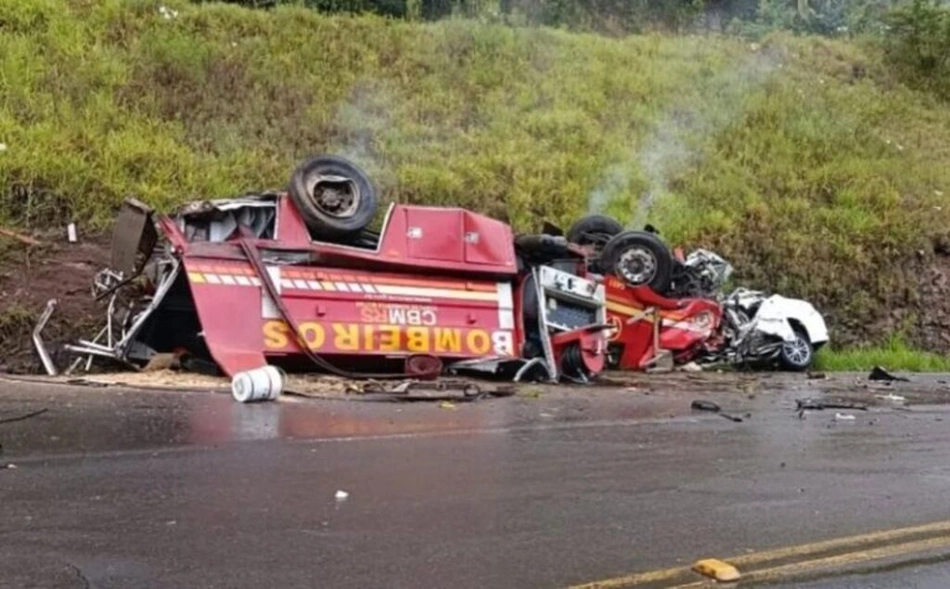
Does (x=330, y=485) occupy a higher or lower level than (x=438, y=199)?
lower

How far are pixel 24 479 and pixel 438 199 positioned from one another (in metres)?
11.8

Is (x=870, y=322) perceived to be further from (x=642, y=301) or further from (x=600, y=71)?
(x=600, y=71)

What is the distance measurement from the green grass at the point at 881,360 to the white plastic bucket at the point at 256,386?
946cm

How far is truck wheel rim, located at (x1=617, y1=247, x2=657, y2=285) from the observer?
13.0m

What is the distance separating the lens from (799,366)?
14.5m

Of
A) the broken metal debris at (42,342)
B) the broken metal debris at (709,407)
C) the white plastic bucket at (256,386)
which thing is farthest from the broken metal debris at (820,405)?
the broken metal debris at (42,342)

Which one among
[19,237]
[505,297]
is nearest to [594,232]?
[505,297]

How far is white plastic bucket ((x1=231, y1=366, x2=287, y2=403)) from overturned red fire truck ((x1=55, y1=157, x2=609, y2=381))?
1088 millimetres

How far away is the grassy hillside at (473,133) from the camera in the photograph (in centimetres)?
1480

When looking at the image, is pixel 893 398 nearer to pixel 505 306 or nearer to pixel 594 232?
pixel 505 306

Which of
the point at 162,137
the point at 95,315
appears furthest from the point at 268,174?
the point at 95,315

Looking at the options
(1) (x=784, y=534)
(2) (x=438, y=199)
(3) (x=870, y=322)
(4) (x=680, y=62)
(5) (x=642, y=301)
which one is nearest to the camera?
(1) (x=784, y=534)

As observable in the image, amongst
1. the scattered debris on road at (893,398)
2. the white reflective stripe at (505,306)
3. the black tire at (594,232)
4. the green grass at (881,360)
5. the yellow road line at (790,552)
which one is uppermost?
the black tire at (594,232)

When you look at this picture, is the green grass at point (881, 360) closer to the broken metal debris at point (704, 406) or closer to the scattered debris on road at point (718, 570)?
the broken metal debris at point (704, 406)
